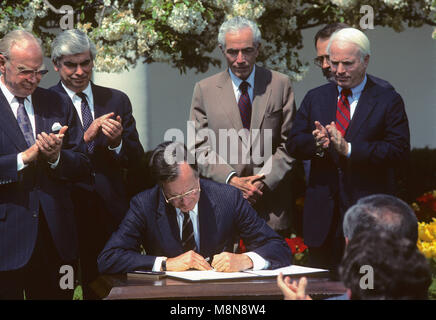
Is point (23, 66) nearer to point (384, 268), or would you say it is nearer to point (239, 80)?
point (239, 80)

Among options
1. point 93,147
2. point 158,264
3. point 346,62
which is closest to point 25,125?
point 93,147

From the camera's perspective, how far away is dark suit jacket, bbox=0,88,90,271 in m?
4.36

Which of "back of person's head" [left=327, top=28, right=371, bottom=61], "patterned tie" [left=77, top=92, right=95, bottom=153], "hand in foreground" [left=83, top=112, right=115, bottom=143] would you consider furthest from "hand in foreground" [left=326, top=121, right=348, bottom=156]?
"patterned tie" [left=77, top=92, right=95, bottom=153]

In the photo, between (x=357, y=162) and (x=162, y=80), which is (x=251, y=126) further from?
(x=162, y=80)

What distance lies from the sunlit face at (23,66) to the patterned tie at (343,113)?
1.96m

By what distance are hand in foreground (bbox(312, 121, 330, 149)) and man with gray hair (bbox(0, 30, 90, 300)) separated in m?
1.44

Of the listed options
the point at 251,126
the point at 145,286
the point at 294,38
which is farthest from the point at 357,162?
the point at 294,38

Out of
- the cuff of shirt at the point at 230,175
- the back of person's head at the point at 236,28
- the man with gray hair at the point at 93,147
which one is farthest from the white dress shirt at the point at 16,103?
the back of person's head at the point at 236,28

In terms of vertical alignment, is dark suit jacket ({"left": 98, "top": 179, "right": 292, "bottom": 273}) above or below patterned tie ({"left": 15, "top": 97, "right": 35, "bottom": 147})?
below

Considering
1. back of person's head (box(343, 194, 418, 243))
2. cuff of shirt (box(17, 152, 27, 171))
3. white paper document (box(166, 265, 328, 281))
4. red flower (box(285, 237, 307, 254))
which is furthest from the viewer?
red flower (box(285, 237, 307, 254))

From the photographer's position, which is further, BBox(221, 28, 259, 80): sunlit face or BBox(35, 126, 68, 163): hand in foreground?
BBox(221, 28, 259, 80): sunlit face

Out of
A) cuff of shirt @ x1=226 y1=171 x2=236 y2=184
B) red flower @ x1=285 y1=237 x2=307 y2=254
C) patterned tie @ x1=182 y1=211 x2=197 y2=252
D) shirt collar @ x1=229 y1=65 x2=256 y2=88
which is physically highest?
shirt collar @ x1=229 y1=65 x2=256 y2=88

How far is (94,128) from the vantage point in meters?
4.90

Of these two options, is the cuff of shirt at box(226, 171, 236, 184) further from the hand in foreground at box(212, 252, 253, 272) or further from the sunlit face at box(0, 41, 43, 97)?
the sunlit face at box(0, 41, 43, 97)
